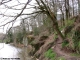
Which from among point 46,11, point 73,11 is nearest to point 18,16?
point 46,11

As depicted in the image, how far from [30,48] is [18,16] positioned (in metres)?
14.5

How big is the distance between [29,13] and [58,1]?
11143 millimetres

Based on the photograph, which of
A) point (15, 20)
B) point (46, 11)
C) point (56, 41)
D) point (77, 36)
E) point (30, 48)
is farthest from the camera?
point (30, 48)

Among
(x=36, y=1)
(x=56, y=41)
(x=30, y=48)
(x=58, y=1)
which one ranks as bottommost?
(x=30, y=48)

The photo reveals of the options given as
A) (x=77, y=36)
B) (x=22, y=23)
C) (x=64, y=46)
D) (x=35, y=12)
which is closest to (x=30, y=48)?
(x=64, y=46)

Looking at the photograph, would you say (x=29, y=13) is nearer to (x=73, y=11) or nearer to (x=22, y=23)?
(x=22, y=23)

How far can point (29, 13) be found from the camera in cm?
1062

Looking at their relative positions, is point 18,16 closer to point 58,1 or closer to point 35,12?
point 35,12

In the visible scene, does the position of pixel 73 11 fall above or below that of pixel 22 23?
below

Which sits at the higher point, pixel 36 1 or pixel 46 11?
pixel 36 1

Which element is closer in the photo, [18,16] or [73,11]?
[18,16]

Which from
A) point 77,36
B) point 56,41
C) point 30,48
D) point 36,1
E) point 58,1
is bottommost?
point 30,48

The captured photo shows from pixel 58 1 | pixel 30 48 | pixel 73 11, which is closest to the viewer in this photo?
pixel 58 1

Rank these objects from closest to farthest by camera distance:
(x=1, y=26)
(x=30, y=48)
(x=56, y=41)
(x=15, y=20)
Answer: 1. (x=1, y=26)
2. (x=15, y=20)
3. (x=56, y=41)
4. (x=30, y=48)
